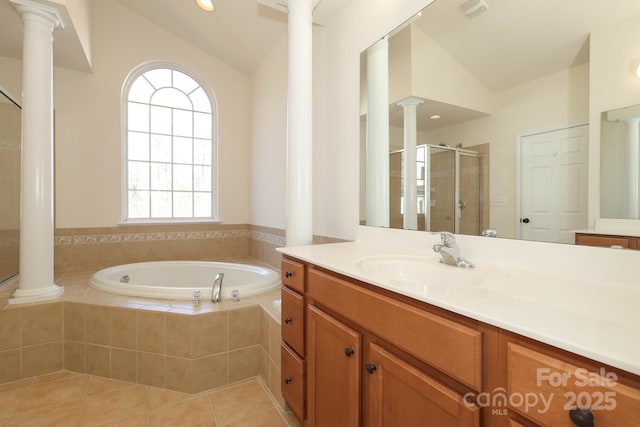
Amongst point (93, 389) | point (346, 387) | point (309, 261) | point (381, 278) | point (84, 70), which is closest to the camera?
point (381, 278)

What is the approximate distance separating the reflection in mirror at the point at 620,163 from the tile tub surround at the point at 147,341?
1517 mm

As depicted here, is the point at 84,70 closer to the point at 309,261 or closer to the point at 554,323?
the point at 309,261

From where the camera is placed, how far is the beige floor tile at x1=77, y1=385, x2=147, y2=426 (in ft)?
5.06

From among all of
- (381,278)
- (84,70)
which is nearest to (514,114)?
(381,278)

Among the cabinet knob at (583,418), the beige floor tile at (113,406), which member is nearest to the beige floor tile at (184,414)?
the beige floor tile at (113,406)

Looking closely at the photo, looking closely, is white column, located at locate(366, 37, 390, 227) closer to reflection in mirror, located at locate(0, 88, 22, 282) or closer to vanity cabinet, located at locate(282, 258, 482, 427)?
vanity cabinet, located at locate(282, 258, 482, 427)

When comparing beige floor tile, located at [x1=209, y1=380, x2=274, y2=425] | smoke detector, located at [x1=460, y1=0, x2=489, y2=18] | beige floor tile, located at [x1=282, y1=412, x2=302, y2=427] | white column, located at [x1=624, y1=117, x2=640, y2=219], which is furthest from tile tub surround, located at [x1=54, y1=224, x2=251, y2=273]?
white column, located at [x1=624, y1=117, x2=640, y2=219]

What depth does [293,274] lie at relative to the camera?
4.54 feet

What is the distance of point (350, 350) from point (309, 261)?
0.38m

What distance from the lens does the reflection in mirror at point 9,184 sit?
2361 millimetres

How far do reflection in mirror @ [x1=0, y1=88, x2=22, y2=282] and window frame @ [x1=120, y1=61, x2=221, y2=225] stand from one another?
2.57 feet

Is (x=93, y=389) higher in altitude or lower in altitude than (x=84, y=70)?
lower

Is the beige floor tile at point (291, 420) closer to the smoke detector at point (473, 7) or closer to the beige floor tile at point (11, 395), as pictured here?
the beige floor tile at point (11, 395)

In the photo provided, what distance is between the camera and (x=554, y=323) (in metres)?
0.55
